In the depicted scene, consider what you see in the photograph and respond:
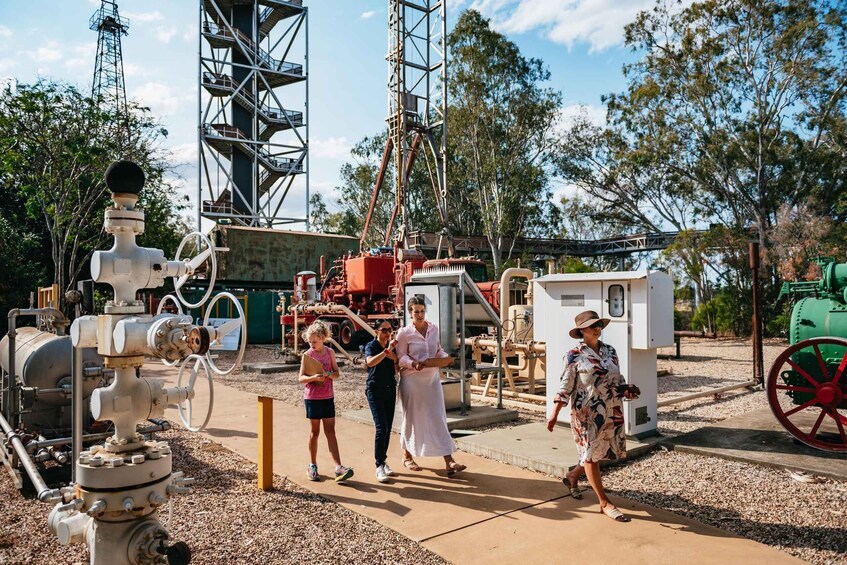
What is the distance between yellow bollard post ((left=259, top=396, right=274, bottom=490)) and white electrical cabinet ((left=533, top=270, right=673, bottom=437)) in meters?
3.24

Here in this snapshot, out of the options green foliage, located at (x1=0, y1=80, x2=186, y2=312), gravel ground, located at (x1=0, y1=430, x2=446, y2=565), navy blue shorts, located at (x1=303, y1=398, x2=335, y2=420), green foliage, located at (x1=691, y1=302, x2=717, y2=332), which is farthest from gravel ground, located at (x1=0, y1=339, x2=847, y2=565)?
green foliage, located at (x1=691, y1=302, x2=717, y2=332)

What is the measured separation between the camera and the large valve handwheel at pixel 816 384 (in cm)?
532

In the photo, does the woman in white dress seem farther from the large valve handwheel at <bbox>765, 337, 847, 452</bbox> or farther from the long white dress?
Result: the large valve handwheel at <bbox>765, 337, 847, 452</bbox>

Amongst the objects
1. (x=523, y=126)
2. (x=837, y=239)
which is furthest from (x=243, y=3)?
(x=837, y=239)

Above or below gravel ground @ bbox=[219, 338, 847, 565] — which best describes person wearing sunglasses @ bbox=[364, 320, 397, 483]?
above

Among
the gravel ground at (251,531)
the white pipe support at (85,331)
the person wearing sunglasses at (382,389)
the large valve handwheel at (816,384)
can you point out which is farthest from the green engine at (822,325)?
the white pipe support at (85,331)

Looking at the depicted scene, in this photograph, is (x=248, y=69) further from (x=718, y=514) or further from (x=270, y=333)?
(x=718, y=514)

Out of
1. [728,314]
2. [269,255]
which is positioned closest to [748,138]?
[728,314]

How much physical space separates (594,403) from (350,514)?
1997 mm

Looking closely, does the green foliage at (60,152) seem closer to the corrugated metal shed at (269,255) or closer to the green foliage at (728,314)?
the corrugated metal shed at (269,255)

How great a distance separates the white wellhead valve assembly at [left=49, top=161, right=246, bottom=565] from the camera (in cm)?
217

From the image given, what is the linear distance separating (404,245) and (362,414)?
376 inches

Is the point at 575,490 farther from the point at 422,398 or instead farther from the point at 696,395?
the point at 696,395

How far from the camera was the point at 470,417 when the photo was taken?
7.19 meters
